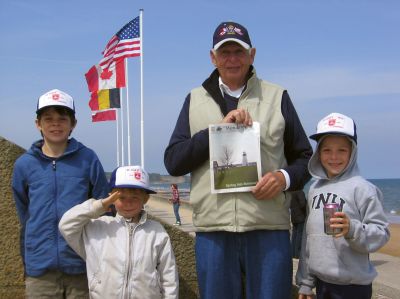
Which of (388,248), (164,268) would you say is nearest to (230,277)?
(164,268)

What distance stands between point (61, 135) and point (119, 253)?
810mm

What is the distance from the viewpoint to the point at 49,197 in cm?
325

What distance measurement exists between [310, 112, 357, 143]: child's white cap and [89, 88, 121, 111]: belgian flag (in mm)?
13411

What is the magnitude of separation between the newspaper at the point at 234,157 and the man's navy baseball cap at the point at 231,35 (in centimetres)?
47

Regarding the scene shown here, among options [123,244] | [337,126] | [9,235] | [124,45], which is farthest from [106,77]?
[337,126]

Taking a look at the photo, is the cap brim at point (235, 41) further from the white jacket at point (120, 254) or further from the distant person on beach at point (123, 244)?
the white jacket at point (120, 254)

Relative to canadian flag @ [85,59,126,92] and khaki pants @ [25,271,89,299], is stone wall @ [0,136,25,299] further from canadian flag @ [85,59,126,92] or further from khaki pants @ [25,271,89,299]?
canadian flag @ [85,59,126,92]

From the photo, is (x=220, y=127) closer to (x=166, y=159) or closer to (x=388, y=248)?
(x=166, y=159)

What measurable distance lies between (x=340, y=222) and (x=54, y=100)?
180cm

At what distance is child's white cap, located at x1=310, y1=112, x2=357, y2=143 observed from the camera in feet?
10.4

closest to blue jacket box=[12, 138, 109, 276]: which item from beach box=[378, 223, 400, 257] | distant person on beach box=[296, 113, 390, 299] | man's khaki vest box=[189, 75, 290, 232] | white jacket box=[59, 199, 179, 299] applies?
white jacket box=[59, 199, 179, 299]

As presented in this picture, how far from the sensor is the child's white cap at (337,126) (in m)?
3.17

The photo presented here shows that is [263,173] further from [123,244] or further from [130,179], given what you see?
[123,244]

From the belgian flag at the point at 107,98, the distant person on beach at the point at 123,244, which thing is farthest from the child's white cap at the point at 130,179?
the belgian flag at the point at 107,98
